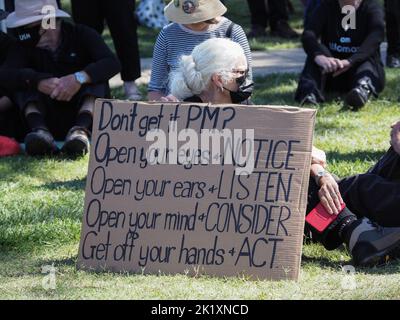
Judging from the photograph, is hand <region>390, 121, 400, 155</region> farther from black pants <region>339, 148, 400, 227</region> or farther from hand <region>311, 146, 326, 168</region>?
hand <region>311, 146, 326, 168</region>

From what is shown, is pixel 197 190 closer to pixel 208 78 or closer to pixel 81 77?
pixel 208 78

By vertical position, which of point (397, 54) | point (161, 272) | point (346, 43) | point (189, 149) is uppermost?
point (189, 149)

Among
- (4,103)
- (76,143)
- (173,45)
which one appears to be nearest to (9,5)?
(4,103)

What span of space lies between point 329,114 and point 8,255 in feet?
13.7

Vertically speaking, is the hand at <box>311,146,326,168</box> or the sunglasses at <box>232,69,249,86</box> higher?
the sunglasses at <box>232,69,249,86</box>

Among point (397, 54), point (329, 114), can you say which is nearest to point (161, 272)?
point (329, 114)

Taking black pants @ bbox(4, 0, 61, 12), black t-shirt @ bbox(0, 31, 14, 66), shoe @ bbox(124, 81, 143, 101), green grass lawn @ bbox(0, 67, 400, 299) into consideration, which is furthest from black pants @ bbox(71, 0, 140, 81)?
green grass lawn @ bbox(0, 67, 400, 299)

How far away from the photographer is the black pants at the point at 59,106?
27.0ft

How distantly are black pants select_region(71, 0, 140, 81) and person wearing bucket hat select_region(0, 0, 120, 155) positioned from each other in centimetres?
99

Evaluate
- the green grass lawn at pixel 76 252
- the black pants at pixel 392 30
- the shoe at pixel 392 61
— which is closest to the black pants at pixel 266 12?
the black pants at pixel 392 30

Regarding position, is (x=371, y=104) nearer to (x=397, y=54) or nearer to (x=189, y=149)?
(x=397, y=54)

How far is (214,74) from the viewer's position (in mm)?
5344

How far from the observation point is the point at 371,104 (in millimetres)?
9305

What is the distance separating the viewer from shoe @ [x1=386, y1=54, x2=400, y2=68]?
11.0 metres
